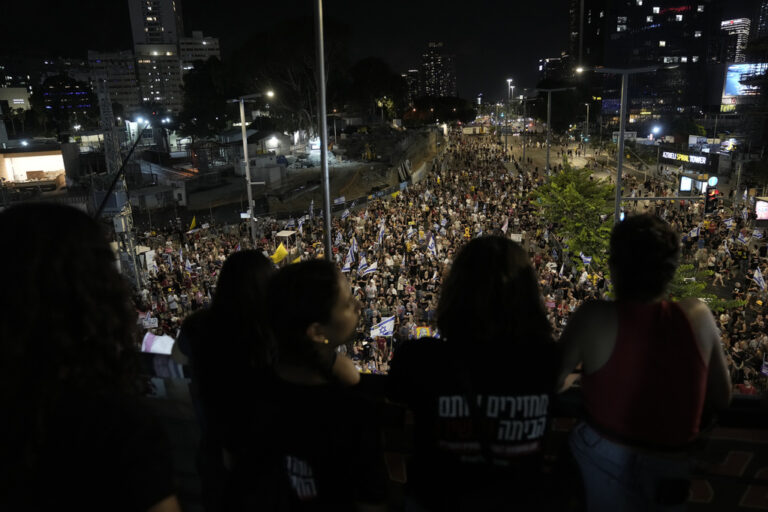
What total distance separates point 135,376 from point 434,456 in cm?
106

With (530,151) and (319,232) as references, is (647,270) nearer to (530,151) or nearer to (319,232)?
(319,232)

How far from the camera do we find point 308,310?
1.95 metres

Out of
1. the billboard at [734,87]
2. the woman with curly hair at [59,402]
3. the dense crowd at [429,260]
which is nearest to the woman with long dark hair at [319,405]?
the woman with curly hair at [59,402]

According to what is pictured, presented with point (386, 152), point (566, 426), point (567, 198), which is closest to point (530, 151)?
point (386, 152)

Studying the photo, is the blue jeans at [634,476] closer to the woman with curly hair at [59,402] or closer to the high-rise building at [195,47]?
the woman with curly hair at [59,402]

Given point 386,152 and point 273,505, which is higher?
point 273,505

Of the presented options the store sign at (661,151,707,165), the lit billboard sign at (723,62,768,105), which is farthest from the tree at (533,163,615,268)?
the lit billboard sign at (723,62,768,105)

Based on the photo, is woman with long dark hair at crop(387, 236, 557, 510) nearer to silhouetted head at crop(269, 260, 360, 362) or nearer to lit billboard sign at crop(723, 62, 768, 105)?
silhouetted head at crop(269, 260, 360, 362)

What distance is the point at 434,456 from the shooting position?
196 cm

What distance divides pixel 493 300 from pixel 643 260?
0.64 metres

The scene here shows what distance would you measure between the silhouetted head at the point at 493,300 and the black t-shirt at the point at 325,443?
1.49 feet

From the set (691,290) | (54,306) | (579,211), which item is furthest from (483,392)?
(579,211)

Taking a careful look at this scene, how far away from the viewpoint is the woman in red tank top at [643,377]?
6.39 ft

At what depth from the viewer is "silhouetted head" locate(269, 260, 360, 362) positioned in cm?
194
